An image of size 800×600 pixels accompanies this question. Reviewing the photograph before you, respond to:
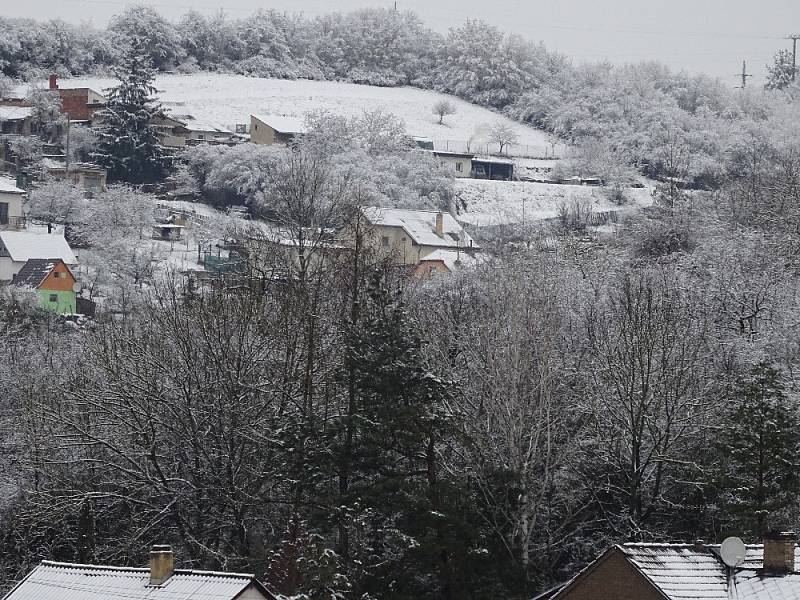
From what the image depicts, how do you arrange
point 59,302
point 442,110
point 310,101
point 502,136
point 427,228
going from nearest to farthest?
point 59,302 → point 427,228 → point 502,136 → point 310,101 → point 442,110

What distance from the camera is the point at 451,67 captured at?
127812 mm

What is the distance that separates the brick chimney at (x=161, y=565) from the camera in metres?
20.5

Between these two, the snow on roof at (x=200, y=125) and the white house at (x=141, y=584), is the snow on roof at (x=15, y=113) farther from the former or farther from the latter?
the white house at (x=141, y=584)

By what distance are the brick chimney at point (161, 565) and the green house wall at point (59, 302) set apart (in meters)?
42.9

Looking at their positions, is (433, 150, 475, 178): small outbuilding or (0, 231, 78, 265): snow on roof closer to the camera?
(0, 231, 78, 265): snow on roof

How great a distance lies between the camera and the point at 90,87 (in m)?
105

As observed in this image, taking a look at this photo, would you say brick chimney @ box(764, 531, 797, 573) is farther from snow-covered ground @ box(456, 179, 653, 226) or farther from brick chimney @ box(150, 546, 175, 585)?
snow-covered ground @ box(456, 179, 653, 226)

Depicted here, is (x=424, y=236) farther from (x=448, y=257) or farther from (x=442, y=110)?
(x=442, y=110)

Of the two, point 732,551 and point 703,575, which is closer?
point 732,551

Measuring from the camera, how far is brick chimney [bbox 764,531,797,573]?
62.3 feet

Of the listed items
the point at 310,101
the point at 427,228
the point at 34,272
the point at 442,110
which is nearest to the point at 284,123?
the point at 310,101

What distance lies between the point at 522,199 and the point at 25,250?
98.6 ft

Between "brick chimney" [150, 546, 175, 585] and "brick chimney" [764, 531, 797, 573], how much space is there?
732 cm

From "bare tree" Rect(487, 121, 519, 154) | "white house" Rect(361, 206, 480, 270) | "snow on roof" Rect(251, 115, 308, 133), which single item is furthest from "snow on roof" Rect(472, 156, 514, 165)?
"white house" Rect(361, 206, 480, 270)
